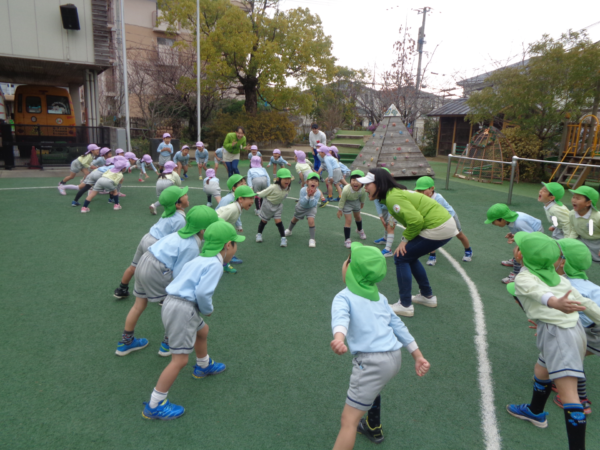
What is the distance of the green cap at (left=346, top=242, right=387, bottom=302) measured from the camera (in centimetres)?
273

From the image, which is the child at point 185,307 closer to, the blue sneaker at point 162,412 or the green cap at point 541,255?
the blue sneaker at point 162,412

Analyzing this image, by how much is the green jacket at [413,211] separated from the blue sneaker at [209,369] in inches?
97.3

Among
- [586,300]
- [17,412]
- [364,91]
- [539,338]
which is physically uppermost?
[364,91]

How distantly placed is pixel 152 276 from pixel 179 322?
86 centimetres

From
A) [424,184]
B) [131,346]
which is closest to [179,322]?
[131,346]

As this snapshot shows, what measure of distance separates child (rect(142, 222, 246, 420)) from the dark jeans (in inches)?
98.6

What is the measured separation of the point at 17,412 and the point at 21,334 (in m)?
1.47

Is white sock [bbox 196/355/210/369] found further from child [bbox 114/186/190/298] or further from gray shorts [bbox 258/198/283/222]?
gray shorts [bbox 258/198/283/222]

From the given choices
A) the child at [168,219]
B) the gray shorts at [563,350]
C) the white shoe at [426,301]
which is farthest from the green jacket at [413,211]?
the child at [168,219]

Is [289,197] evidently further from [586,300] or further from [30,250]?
[586,300]

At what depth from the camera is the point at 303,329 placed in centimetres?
489

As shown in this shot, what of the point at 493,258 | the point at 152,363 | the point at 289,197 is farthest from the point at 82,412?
the point at 289,197

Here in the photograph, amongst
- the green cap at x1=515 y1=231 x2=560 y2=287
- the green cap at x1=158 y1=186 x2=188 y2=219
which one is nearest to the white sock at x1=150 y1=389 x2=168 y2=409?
the green cap at x1=158 y1=186 x2=188 y2=219

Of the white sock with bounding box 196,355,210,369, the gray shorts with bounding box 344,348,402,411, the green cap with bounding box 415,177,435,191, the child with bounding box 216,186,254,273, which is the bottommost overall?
the white sock with bounding box 196,355,210,369
